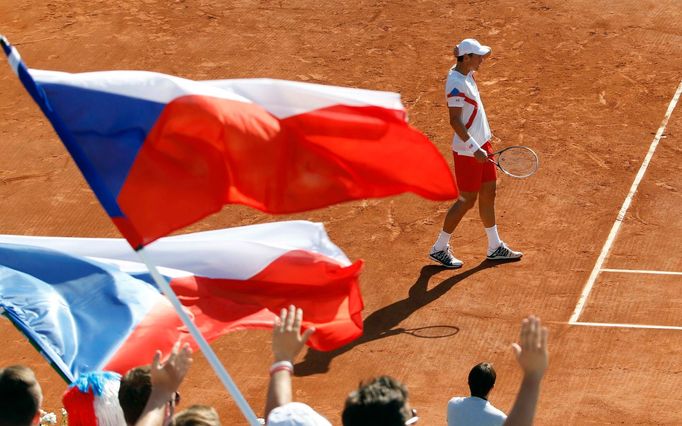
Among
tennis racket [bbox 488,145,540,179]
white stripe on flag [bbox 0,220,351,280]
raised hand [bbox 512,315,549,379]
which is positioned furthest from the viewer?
tennis racket [bbox 488,145,540,179]

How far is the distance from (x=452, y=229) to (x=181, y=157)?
19.1ft

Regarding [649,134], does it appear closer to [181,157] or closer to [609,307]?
[609,307]

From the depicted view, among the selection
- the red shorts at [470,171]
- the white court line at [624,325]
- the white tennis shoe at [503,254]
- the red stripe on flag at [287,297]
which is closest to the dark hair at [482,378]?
the red stripe on flag at [287,297]

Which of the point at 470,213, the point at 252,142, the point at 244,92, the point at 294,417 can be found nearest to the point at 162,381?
the point at 294,417

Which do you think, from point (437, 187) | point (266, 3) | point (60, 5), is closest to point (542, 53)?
point (266, 3)

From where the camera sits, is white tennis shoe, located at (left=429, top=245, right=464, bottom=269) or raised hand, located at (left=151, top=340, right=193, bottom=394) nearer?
raised hand, located at (left=151, top=340, right=193, bottom=394)

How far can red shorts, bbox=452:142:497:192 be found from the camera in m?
11.5

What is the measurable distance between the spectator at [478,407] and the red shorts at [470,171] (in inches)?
191

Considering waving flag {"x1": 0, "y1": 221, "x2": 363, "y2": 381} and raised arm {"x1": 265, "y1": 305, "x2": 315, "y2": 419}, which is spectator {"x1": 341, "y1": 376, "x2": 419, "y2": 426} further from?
waving flag {"x1": 0, "y1": 221, "x2": 363, "y2": 381}

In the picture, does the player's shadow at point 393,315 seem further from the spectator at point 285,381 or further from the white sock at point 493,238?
the spectator at point 285,381

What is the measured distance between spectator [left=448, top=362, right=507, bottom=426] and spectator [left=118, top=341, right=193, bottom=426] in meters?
2.13

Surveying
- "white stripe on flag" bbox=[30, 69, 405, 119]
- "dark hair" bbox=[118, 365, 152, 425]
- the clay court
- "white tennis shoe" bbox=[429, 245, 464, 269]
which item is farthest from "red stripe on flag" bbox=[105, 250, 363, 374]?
"white tennis shoe" bbox=[429, 245, 464, 269]

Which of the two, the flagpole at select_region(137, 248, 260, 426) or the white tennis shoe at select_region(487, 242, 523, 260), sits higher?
the flagpole at select_region(137, 248, 260, 426)

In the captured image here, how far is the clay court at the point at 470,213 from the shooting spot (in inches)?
402
